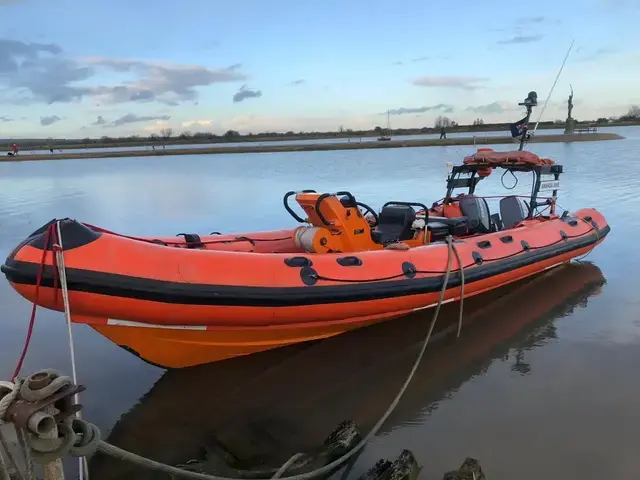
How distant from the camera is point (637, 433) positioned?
3.18 metres

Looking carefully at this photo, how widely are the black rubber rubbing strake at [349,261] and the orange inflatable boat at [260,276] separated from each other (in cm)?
1

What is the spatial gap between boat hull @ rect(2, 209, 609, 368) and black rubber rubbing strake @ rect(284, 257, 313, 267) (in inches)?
0.5

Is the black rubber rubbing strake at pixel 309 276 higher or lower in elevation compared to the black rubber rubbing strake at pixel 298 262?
lower

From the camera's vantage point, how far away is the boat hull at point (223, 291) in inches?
128

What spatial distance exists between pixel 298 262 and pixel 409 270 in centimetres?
100

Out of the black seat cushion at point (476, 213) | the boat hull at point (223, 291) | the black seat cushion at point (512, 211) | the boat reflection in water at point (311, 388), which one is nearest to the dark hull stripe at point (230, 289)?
the boat hull at point (223, 291)

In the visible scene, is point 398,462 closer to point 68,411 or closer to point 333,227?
point 68,411

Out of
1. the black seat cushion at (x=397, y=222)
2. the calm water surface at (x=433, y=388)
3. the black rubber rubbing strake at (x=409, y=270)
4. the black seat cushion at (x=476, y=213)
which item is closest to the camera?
the calm water surface at (x=433, y=388)

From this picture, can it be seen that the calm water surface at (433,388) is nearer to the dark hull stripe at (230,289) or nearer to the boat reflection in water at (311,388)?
the boat reflection in water at (311,388)

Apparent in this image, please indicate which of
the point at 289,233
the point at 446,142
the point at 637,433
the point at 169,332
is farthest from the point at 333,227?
the point at 446,142

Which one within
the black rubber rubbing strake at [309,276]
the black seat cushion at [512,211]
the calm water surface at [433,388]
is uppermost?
the black rubber rubbing strake at [309,276]

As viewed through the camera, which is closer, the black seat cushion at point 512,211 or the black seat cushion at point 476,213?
the black seat cushion at point 476,213

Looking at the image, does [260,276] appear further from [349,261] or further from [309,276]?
[349,261]

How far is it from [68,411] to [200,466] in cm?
126
